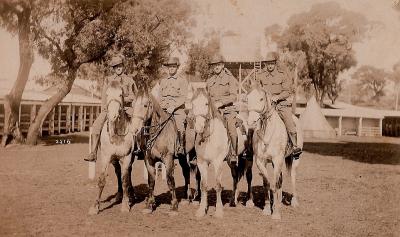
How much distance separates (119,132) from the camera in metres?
8.39

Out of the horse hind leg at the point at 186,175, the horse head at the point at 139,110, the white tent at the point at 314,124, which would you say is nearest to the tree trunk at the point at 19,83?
the horse hind leg at the point at 186,175

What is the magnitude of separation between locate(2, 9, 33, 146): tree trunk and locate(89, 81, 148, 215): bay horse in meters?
13.3

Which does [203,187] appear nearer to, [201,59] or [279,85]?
[279,85]

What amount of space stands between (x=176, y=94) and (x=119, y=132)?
5.22 ft

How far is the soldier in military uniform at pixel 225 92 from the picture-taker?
9.16 meters

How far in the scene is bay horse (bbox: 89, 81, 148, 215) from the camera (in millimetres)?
7852

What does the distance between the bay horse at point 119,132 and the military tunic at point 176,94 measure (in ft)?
3.46

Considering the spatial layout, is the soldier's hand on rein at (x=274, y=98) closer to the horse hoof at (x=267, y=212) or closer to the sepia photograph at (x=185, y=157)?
the sepia photograph at (x=185, y=157)

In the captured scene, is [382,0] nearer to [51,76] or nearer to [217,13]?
[217,13]

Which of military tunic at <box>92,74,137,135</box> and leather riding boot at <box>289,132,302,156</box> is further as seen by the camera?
leather riding boot at <box>289,132,302,156</box>

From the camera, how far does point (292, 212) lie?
912cm

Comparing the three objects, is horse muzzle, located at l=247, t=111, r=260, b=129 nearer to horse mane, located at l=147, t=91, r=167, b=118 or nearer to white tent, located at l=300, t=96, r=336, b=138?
horse mane, located at l=147, t=91, r=167, b=118

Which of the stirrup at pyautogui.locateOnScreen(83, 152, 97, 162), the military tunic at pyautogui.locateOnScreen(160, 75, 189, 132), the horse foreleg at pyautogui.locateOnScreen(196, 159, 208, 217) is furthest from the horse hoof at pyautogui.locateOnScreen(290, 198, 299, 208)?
the stirrup at pyautogui.locateOnScreen(83, 152, 97, 162)

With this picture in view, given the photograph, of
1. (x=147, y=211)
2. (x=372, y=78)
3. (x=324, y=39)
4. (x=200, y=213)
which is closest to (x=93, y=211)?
(x=147, y=211)
